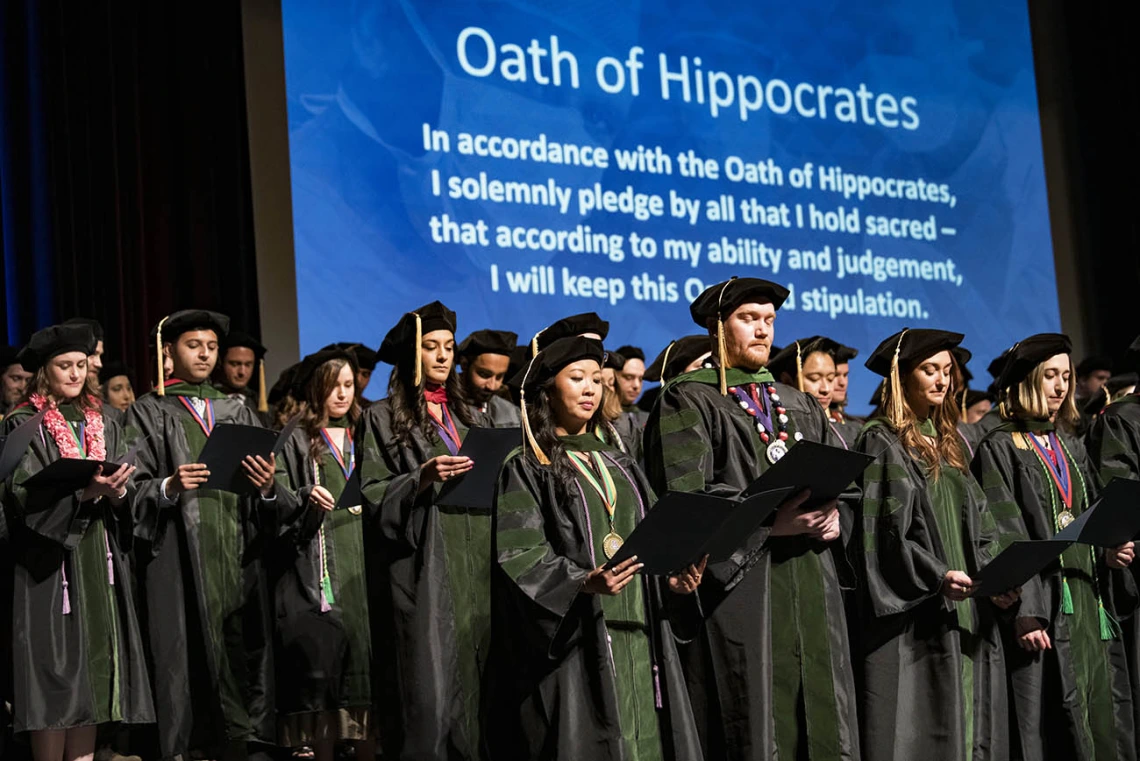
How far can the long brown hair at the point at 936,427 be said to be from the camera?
202 inches

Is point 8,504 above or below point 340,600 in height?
above

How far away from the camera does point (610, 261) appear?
877cm

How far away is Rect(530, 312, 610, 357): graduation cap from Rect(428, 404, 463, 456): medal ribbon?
514mm

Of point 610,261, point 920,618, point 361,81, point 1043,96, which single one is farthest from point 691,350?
point 1043,96

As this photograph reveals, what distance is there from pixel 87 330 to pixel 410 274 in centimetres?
271

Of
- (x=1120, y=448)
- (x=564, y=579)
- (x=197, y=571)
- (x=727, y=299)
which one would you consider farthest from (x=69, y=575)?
(x=1120, y=448)

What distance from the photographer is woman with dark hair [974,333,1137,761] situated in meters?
5.36

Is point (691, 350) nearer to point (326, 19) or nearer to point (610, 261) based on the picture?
point (610, 261)

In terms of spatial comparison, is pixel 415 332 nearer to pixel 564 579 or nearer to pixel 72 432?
pixel 72 432

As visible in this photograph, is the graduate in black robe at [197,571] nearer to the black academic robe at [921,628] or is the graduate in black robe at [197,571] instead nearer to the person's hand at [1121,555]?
the black academic robe at [921,628]

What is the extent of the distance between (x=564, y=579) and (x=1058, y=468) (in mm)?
2599

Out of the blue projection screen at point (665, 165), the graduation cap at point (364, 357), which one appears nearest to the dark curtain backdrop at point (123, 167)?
the blue projection screen at point (665, 165)

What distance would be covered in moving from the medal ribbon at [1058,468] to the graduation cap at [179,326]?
350 centimetres

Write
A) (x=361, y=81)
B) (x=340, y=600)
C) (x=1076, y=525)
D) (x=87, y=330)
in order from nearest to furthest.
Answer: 1. (x=1076, y=525)
2. (x=87, y=330)
3. (x=340, y=600)
4. (x=361, y=81)
